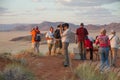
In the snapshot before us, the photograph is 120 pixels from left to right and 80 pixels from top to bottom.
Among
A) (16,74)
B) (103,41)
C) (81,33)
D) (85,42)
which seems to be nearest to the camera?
(16,74)

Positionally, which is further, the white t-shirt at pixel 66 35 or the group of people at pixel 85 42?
the group of people at pixel 85 42

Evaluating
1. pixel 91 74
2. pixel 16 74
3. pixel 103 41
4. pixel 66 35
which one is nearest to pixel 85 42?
pixel 103 41

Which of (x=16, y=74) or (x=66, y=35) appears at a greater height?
(x=66, y=35)

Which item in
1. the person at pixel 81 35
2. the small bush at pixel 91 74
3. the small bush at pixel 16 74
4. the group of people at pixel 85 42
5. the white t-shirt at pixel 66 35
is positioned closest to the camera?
the small bush at pixel 16 74

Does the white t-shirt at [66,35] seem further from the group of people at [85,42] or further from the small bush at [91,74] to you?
the small bush at [91,74]

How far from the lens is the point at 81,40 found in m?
23.7

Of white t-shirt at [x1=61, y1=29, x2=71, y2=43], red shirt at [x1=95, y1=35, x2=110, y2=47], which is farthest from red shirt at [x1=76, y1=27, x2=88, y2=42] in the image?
white t-shirt at [x1=61, y1=29, x2=71, y2=43]

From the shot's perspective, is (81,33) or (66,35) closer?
(66,35)

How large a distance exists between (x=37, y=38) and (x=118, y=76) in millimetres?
10520

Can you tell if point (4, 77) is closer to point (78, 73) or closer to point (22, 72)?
point (22, 72)

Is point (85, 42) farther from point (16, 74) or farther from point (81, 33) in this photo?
point (16, 74)

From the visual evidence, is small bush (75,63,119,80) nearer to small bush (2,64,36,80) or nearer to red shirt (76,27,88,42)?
small bush (2,64,36,80)

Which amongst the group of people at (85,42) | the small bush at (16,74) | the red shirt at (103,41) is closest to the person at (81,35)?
the group of people at (85,42)

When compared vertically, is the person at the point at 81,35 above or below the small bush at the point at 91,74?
above
